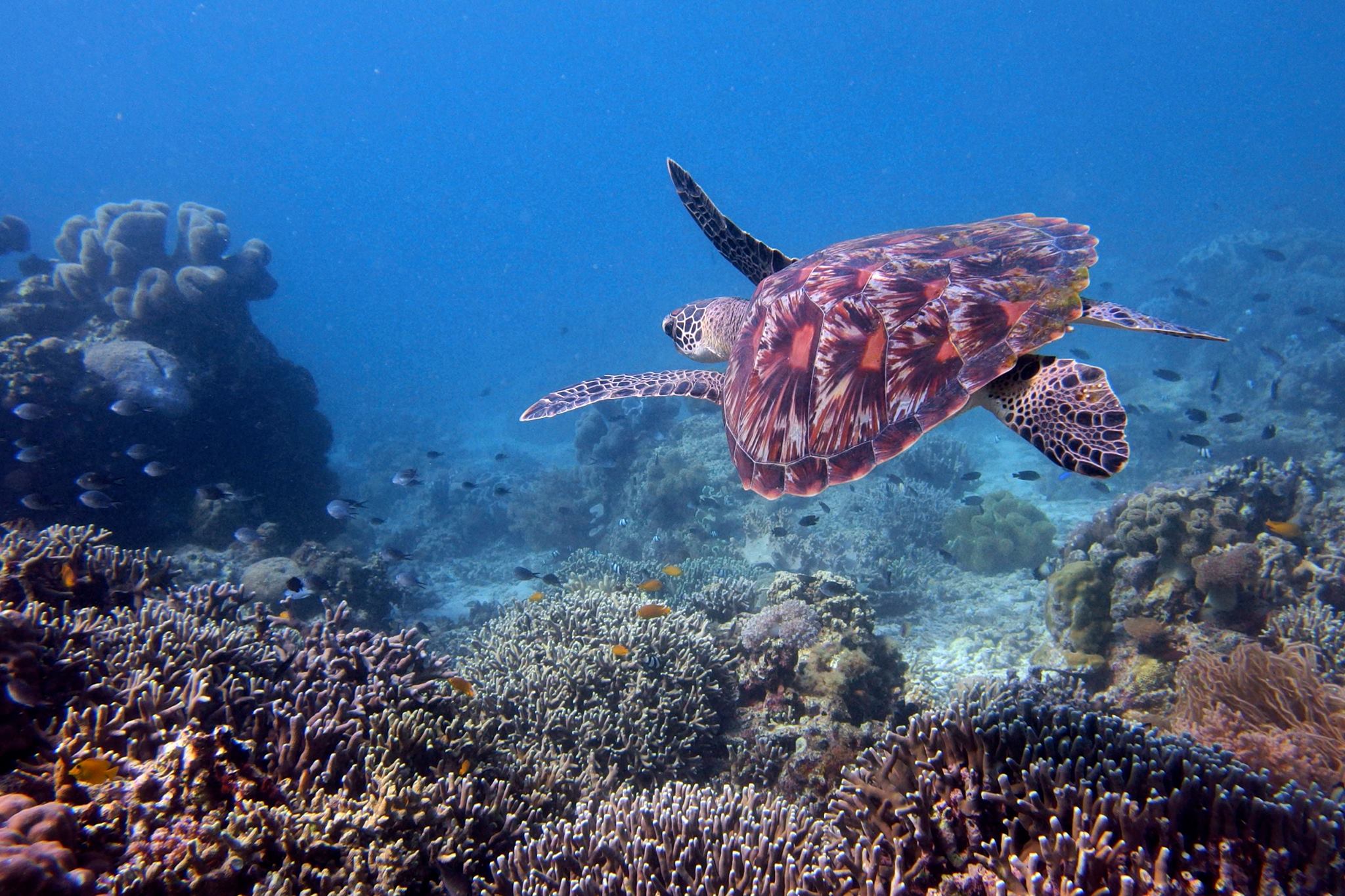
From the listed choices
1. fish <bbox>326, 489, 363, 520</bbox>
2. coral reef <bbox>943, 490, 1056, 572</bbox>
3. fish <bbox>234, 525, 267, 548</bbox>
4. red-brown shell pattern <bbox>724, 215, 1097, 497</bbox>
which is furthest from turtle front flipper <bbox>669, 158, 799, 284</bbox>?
fish <bbox>234, 525, 267, 548</bbox>

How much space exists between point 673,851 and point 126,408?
37.7 feet

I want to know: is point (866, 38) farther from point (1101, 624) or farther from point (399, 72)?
point (1101, 624)

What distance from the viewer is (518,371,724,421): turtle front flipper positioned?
216 inches

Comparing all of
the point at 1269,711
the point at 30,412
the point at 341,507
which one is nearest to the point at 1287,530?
the point at 1269,711

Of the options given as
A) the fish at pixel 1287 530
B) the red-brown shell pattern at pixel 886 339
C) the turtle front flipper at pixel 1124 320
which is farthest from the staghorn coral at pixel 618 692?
the fish at pixel 1287 530

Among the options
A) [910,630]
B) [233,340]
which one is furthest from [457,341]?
[910,630]

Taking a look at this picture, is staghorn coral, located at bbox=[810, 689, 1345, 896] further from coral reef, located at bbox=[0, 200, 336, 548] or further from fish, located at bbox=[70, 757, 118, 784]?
coral reef, located at bbox=[0, 200, 336, 548]

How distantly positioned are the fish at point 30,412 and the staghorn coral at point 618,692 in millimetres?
8587

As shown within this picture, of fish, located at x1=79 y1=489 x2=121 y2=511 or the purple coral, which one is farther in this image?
fish, located at x1=79 y1=489 x2=121 y2=511

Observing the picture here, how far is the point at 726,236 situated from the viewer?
6262 millimetres

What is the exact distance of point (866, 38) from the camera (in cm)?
10288

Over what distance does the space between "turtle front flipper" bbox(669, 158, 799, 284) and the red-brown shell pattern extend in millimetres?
1586

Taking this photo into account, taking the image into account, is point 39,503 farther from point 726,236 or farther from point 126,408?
point 726,236

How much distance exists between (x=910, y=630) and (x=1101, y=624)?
2.51m
